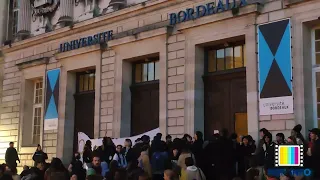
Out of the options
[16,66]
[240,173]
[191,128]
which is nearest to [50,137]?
[16,66]

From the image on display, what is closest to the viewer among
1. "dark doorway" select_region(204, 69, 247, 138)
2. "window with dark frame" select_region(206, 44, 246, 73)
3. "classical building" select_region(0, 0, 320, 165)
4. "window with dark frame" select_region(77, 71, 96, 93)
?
"classical building" select_region(0, 0, 320, 165)

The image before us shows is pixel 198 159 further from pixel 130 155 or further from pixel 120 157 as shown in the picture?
pixel 120 157

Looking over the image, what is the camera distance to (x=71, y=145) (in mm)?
21156

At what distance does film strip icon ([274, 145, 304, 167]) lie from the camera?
819cm

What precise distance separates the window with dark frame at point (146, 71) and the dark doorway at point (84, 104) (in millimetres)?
2399

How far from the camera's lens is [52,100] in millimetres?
21797

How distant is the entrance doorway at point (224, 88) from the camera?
15.6m

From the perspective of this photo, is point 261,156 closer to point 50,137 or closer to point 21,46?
point 50,137

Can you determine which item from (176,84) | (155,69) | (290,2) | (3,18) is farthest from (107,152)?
(3,18)

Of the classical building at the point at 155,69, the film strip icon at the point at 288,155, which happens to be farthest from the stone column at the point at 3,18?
the film strip icon at the point at 288,155

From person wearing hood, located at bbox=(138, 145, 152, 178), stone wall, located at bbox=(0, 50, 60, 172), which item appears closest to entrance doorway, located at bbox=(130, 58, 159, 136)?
person wearing hood, located at bbox=(138, 145, 152, 178)

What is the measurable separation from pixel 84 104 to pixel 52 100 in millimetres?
1691

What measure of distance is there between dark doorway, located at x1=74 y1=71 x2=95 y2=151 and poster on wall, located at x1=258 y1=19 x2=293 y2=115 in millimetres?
A: 8382

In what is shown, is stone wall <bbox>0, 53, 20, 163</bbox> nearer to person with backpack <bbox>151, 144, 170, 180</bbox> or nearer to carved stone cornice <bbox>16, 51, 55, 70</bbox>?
carved stone cornice <bbox>16, 51, 55, 70</bbox>
